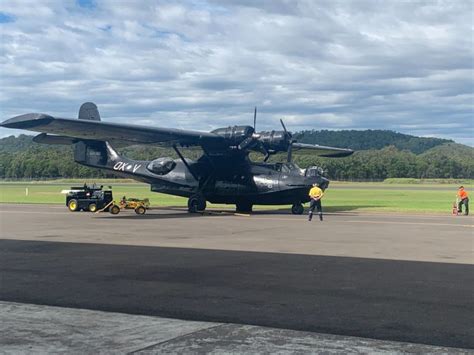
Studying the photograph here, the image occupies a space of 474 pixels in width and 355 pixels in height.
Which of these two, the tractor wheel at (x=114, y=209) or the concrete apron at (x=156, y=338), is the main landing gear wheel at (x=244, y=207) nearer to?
the tractor wheel at (x=114, y=209)

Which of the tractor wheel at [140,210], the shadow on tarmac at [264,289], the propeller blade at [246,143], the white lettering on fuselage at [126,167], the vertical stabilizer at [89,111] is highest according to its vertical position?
the vertical stabilizer at [89,111]

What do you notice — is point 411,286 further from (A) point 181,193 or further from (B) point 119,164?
(B) point 119,164

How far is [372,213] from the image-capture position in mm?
30062

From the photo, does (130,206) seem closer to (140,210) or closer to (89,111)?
(140,210)

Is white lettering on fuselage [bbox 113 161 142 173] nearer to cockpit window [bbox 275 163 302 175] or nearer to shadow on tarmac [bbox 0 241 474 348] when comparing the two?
cockpit window [bbox 275 163 302 175]

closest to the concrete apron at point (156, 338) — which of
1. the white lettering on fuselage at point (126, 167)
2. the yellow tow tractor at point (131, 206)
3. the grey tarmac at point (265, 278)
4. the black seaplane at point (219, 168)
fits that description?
the grey tarmac at point (265, 278)

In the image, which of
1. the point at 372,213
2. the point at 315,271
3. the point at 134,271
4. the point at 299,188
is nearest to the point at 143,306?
the point at 134,271

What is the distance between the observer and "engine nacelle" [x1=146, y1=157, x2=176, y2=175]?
3117cm

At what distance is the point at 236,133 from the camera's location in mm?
29156

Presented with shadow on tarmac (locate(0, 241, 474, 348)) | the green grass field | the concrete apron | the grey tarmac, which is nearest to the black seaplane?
the green grass field

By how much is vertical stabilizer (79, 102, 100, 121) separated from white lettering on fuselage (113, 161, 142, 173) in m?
3.18

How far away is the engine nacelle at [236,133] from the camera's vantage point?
95.6 feet

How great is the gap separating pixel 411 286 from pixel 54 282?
5813mm

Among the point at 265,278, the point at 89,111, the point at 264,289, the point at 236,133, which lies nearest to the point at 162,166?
the point at 236,133
